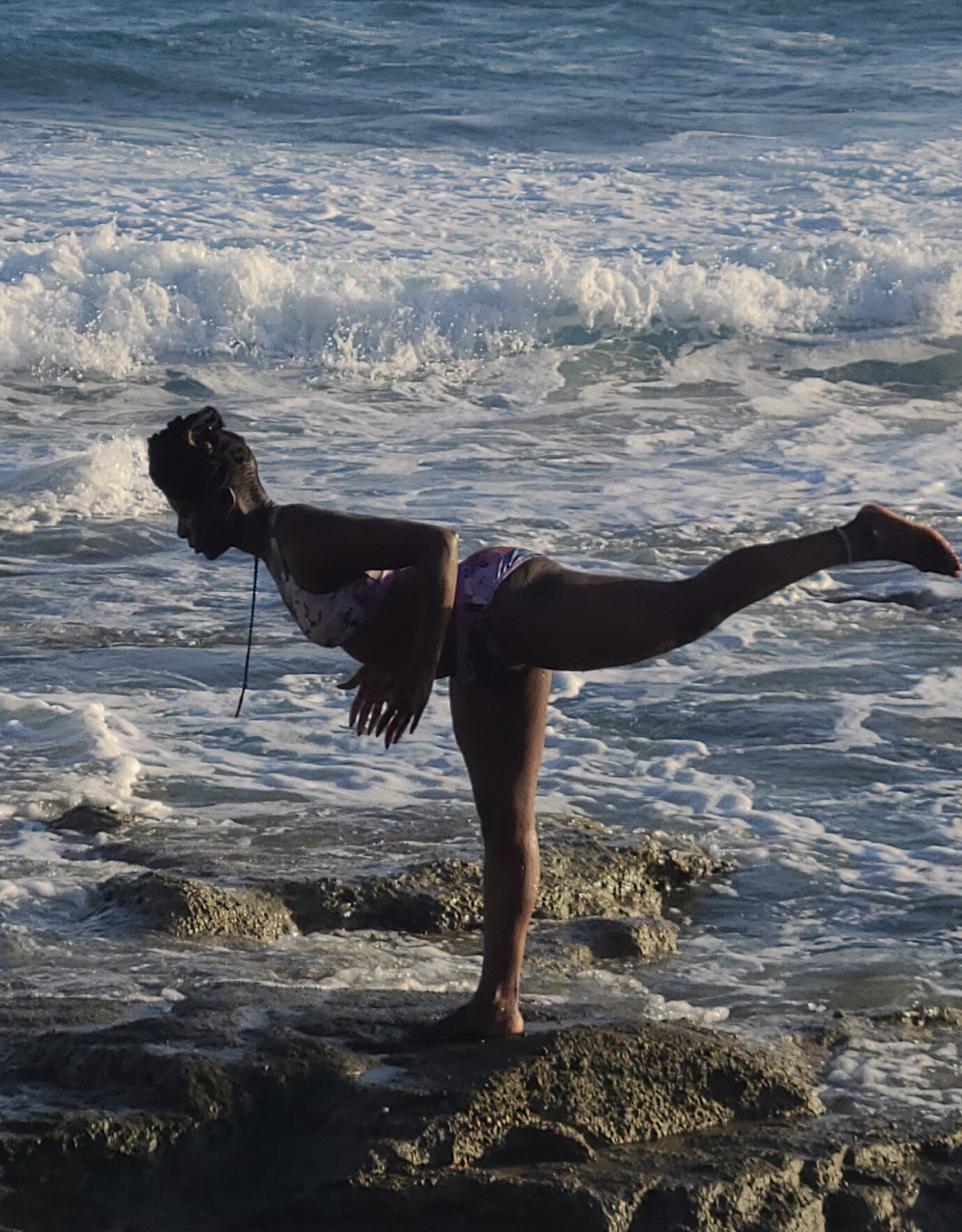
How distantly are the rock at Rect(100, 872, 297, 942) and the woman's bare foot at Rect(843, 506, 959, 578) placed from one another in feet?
6.29

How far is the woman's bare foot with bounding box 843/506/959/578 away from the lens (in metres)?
3.29

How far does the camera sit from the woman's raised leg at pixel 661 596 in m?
3.27

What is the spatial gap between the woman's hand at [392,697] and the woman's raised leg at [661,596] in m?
0.20

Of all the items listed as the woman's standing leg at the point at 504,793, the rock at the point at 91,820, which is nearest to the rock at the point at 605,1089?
the woman's standing leg at the point at 504,793

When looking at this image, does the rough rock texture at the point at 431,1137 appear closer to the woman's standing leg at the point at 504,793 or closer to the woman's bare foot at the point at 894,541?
the woman's standing leg at the point at 504,793

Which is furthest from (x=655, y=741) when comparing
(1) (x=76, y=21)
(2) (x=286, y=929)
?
(1) (x=76, y=21)

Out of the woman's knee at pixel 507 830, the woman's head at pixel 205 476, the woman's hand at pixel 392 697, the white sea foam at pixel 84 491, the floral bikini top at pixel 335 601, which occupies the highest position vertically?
the woman's head at pixel 205 476

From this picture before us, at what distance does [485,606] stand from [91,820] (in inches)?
87.6

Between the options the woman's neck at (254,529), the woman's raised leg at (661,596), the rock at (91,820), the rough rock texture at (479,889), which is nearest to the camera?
the woman's raised leg at (661,596)

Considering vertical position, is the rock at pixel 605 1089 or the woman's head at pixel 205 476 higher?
the woman's head at pixel 205 476

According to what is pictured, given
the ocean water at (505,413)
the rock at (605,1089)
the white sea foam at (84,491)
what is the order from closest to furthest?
the rock at (605,1089) → the ocean water at (505,413) → the white sea foam at (84,491)

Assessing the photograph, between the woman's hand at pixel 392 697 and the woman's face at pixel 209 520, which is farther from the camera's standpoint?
the woman's face at pixel 209 520

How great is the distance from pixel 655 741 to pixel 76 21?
69.4 feet

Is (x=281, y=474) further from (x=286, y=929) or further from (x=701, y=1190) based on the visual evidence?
(x=701, y=1190)
